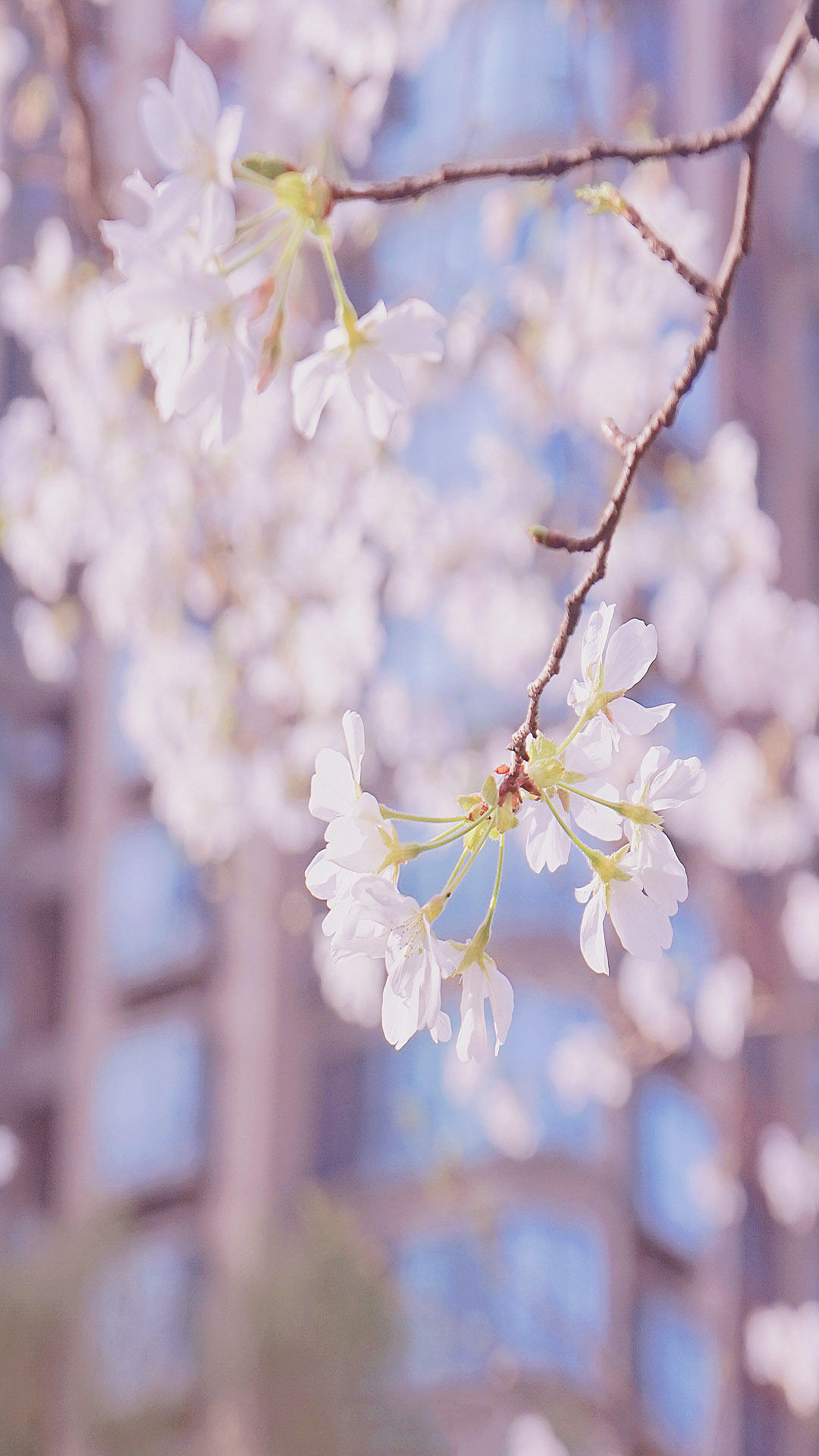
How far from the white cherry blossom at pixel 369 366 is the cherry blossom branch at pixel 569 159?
1.8 inches

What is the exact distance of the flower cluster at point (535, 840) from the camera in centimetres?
46

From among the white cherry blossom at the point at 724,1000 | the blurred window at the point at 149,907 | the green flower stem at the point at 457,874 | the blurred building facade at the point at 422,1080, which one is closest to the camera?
the green flower stem at the point at 457,874

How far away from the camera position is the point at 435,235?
1.48m

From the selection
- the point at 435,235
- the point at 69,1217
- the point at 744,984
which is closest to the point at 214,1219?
the point at 69,1217

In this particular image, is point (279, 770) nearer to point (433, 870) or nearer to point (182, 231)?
point (182, 231)

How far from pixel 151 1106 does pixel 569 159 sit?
928cm

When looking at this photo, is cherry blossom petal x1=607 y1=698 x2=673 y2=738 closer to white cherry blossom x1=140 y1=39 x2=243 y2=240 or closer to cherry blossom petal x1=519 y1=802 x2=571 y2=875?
cherry blossom petal x1=519 y1=802 x2=571 y2=875

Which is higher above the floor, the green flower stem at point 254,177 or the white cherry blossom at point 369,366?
the green flower stem at point 254,177

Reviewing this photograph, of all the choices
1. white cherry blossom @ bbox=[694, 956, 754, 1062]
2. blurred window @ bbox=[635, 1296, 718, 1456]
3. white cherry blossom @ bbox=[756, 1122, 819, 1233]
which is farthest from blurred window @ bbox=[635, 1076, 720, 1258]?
white cherry blossom @ bbox=[694, 956, 754, 1062]

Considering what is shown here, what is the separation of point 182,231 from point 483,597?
8.86ft

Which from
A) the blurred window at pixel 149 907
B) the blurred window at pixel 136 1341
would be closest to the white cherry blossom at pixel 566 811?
the blurred window at pixel 136 1341

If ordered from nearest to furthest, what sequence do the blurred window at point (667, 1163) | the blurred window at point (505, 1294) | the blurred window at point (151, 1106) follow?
the blurred window at point (505, 1294) < the blurred window at point (667, 1163) < the blurred window at point (151, 1106)

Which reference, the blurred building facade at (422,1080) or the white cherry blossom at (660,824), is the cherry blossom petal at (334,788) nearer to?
the white cherry blossom at (660,824)

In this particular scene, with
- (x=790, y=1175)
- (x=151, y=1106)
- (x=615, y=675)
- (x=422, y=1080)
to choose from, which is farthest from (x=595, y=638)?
(x=151, y=1106)
